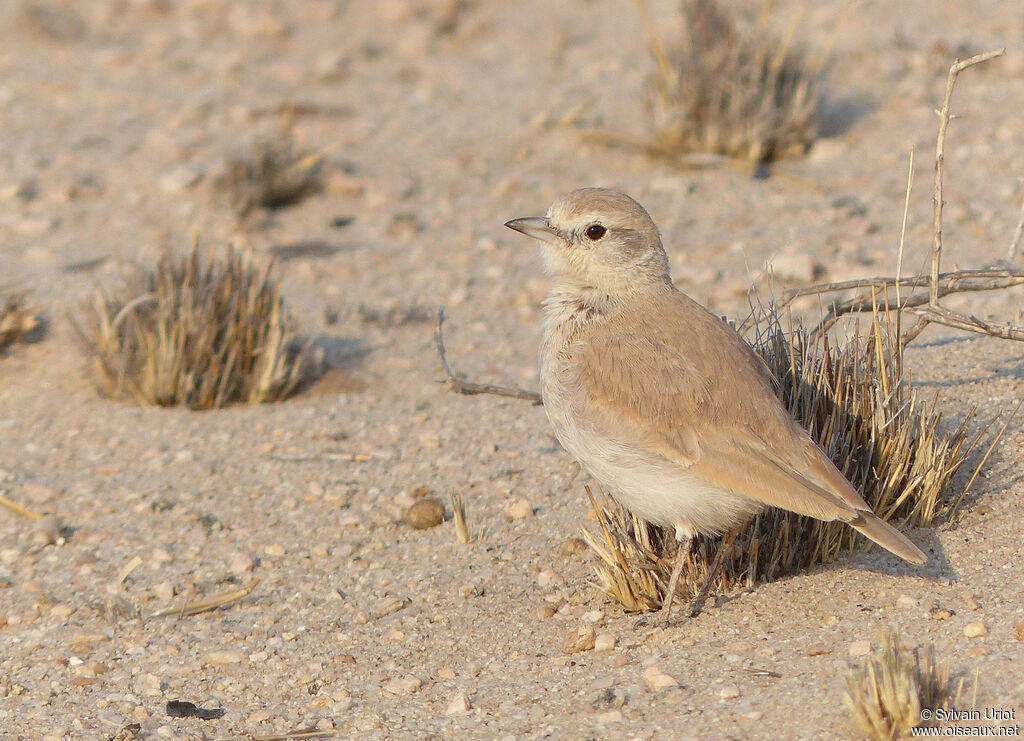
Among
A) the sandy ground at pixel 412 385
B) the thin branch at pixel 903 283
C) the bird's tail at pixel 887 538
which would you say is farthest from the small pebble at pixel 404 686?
the thin branch at pixel 903 283

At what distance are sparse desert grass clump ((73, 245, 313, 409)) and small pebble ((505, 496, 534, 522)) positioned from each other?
1.85m

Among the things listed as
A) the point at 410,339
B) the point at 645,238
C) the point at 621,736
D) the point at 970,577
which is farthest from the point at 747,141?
the point at 621,736

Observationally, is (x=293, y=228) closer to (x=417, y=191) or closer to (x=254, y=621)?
(x=417, y=191)

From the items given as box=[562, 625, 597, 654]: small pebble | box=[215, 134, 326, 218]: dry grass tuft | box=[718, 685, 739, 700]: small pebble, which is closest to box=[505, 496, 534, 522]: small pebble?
box=[562, 625, 597, 654]: small pebble

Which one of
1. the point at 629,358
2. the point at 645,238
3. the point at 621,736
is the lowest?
the point at 621,736

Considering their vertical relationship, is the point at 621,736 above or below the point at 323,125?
below

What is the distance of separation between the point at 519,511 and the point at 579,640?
3.63ft

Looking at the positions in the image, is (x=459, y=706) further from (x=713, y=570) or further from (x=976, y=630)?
(x=976, y=630)

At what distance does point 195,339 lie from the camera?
658 cm

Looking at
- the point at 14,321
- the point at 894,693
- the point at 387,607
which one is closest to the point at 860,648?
the point at 894,693

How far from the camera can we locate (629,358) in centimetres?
430

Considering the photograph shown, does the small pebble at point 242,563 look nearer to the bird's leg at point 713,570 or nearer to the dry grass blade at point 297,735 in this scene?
the dry grass blade at point 297,735

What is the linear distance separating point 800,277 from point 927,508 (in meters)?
2.89

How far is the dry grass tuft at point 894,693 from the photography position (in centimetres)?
331
